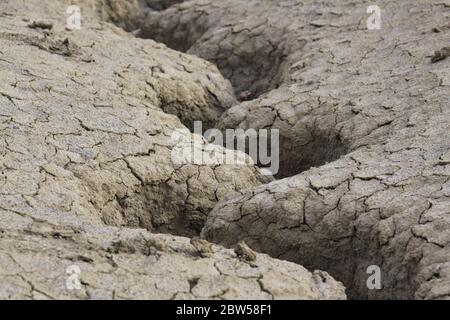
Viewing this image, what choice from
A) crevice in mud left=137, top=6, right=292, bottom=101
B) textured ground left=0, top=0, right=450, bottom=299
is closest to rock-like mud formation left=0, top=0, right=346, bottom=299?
textured ground left=0, top=0, right=450, bottom=299

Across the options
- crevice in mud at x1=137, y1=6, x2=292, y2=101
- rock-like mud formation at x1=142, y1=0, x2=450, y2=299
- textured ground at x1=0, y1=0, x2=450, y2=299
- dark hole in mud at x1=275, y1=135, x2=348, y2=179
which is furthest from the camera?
crevice in mud at x1=137, y1=6, x2=292, y2=101

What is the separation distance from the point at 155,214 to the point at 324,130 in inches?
40.6

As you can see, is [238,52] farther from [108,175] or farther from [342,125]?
[108,175]

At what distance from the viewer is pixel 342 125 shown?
14.4 ft

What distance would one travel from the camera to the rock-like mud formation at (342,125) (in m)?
3.44

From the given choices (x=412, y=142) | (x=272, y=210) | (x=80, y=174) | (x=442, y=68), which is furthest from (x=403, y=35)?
(x=80, y=174)

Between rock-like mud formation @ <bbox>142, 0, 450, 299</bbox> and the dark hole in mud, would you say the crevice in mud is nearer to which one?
rock-like mud formation @ <bbox>142, 0, 450, 299</bbox>

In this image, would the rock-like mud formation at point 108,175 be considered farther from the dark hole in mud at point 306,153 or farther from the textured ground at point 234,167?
the dark hole in mud at point 306,153

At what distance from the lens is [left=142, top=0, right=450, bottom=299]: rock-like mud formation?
3.44 meters

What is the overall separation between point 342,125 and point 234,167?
0.62 metres

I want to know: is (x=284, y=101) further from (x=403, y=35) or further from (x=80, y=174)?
(x=80, y=174)

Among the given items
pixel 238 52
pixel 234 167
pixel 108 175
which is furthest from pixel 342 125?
pixel 238 52

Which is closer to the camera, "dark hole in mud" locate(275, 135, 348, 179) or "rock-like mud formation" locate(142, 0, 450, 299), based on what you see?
"rock-like mud formation" locate(142, 0, 450, 299)
